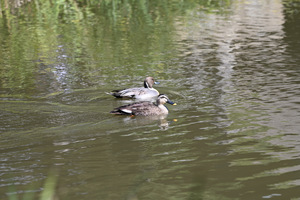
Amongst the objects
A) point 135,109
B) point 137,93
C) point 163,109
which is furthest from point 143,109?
point 137,93

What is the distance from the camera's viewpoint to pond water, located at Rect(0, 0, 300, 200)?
7.19 m

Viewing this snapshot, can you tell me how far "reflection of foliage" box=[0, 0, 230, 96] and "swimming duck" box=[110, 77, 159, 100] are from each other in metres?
1.54

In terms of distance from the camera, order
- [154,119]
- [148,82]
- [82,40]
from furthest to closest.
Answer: [82,40] < [148,82] < [154,119]

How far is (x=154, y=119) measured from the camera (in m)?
10.7

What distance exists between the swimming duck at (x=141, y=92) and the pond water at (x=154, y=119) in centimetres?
21

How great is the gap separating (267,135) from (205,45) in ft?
30.8

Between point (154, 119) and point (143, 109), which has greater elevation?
point (143, 109)

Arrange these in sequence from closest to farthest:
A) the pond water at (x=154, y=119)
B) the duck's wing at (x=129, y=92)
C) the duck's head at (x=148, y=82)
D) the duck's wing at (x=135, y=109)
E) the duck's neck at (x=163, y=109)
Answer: the pond water at (x=154, y=119) < the duck's wing at (x=135, y=109) < the duck's neck at (x=163, y=109) < the duck's wing at (x=129, y=92) < the duck's head at (x=148, y=82)

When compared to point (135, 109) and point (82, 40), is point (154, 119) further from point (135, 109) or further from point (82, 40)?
point (82, 40)

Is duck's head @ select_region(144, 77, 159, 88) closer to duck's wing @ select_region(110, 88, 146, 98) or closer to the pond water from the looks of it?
duck's wing @ select_region(110, 88, 146, 98)

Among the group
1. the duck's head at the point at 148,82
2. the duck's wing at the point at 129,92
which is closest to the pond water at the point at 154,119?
the duck's wing at the point at 129,92

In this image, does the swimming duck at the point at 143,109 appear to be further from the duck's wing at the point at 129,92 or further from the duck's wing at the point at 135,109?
the duck's wing at the point at 129,92

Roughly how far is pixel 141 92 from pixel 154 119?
1.80 meters

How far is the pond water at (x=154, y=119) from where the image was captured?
7.19 m
